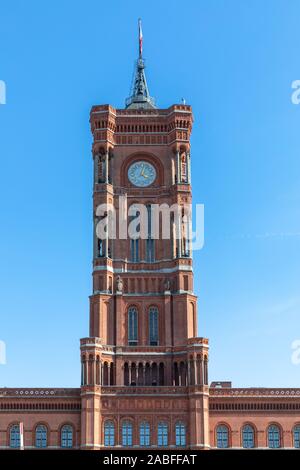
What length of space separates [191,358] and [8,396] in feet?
65.3

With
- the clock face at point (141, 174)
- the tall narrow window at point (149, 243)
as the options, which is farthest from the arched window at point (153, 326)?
the clock face at point (141, 174)

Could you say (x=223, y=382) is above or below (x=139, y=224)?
below

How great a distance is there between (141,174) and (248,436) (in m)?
33.4

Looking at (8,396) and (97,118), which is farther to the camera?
(97,118)

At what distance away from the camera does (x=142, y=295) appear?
295ft

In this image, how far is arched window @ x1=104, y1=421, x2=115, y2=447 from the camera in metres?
81.0

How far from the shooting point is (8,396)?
8231 cm

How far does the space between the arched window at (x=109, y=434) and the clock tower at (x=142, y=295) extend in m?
0.10

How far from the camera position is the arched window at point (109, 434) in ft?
266

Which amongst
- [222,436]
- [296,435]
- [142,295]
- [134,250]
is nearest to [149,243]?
[134,250]

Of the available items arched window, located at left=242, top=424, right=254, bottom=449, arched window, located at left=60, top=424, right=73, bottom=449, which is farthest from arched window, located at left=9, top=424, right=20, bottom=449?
arched window, located at left=242, top=424, right=254, bottom=449
